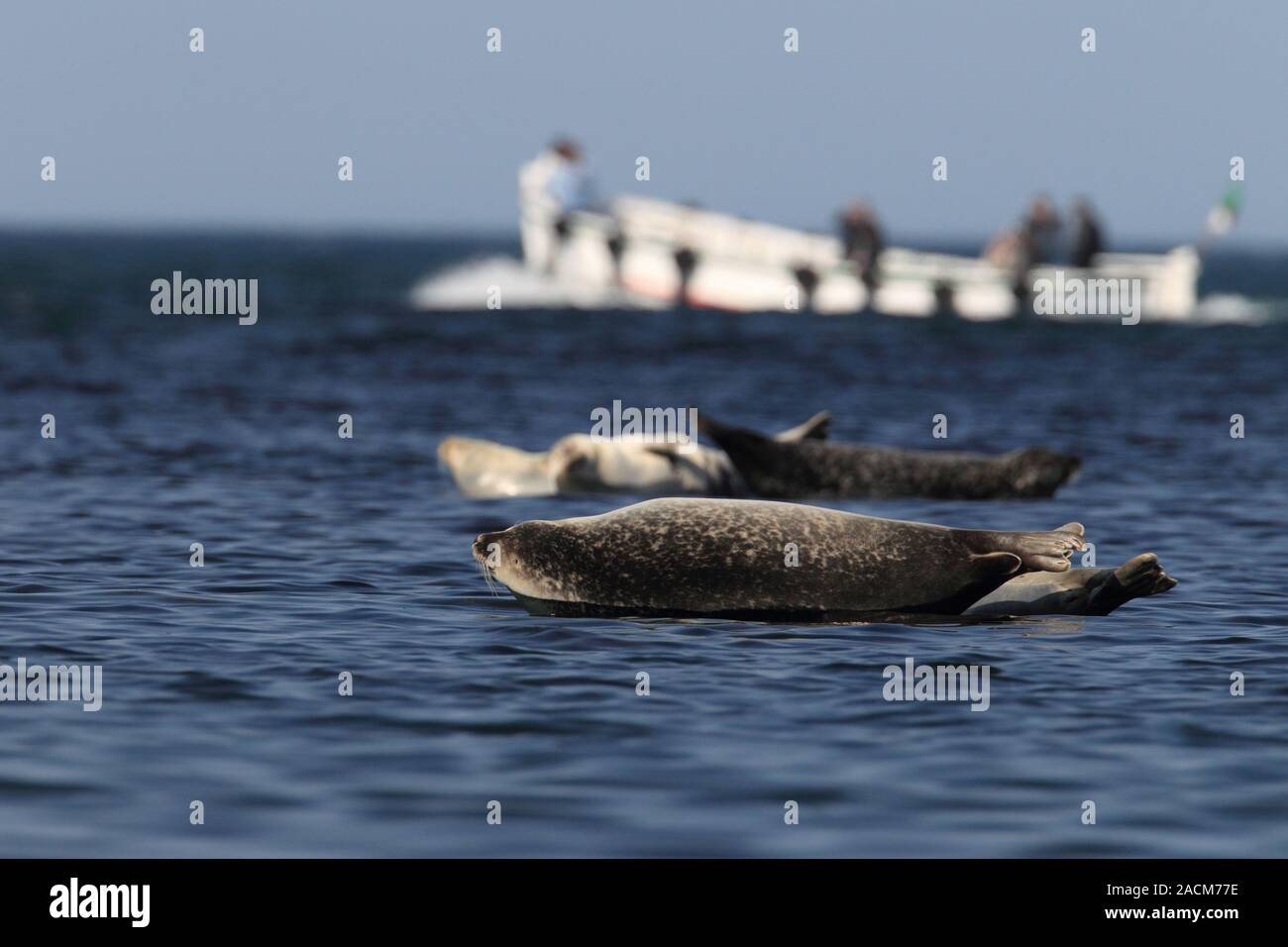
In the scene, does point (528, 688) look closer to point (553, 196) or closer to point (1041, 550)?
point (1041, 550)

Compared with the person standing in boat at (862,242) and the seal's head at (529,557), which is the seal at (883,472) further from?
the person standing in boat at (862,242)

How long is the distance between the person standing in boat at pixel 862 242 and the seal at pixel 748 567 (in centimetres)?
3215

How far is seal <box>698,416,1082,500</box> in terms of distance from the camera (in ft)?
50.6

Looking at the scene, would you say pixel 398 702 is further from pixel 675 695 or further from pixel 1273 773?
Answer: pixel 1273 773

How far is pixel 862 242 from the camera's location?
42.3m

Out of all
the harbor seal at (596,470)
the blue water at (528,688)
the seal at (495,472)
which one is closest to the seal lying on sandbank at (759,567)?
the blue water at (528,688)

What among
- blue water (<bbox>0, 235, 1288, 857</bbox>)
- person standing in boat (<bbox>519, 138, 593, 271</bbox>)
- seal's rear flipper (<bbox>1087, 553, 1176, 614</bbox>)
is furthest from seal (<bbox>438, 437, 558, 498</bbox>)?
person standing in boat (<bbox>519, 138, 593, 271</bbox>)

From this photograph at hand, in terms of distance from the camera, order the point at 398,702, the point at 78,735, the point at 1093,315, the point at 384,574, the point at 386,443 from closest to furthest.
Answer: the point at 78,735, the point at 398,702, the point at 384,574, the point at 386,443, the point at 1093,315

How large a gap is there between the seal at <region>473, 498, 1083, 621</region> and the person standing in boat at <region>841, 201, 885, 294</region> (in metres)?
32.1

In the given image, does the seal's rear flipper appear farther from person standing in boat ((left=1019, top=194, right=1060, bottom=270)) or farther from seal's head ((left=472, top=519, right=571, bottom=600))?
person standing in boat ((left=1019, top=194, right=1060, bottom=270))

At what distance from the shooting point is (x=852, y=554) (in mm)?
10070
